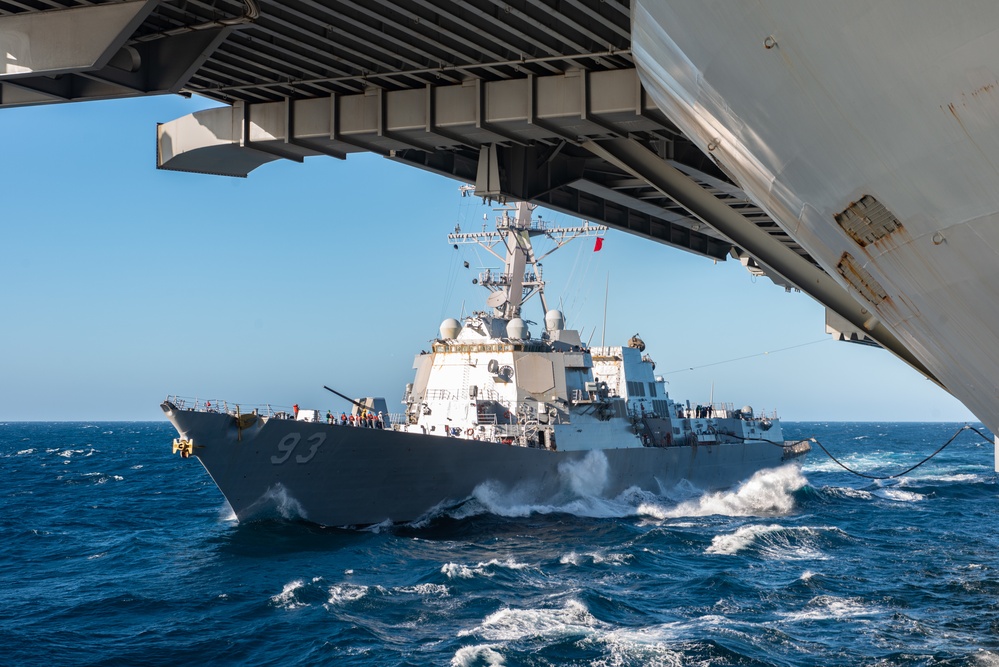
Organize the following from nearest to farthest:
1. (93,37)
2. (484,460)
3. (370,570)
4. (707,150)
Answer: (707,150)
(93,37)
(370,570)
(484,460)

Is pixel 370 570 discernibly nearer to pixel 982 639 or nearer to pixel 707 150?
pixel 982 639

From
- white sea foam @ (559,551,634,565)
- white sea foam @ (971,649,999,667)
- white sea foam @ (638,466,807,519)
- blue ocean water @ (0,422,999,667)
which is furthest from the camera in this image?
white sea foam @ (638,466,807,519)

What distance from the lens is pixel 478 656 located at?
1250cm

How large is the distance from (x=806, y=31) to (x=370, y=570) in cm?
1605

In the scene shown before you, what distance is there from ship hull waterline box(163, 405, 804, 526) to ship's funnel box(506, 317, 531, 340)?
411 cm

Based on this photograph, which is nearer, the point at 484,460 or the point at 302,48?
the point at 302,48

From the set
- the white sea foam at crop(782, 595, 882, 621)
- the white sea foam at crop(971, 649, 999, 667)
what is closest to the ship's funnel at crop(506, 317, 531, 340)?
the white sea foam at crop(782, 595, 882, 621)

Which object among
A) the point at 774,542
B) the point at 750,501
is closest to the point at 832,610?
the point at 774,542

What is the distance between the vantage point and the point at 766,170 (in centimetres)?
652

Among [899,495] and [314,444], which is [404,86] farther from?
[899,495]

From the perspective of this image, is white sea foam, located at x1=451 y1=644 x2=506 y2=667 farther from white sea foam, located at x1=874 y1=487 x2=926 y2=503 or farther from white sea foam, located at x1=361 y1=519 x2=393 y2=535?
white sea foam, located at x1=874 y1=487 x2=926 y2=503

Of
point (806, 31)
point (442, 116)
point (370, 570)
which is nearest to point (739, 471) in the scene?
point (370, 570)

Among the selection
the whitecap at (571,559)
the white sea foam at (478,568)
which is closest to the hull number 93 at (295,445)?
the white sea foam at (478,568)

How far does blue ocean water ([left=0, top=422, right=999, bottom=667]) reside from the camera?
12969mm
